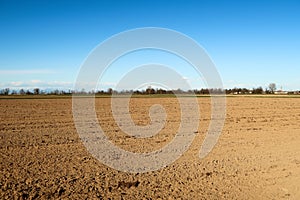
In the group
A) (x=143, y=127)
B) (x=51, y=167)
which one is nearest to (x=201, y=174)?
(x=51, y=167)

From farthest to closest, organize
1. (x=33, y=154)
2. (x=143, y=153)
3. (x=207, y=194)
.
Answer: (x=143, y=153), (x=33, y=154), (x=207, y=194)

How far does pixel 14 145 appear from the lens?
1138 centimetres

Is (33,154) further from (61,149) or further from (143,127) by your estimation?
(143,127)

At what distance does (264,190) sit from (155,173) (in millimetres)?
2685

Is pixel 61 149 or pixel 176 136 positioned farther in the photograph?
pixel 176 136

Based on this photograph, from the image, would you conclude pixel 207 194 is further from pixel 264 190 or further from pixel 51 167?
pixel 51 167

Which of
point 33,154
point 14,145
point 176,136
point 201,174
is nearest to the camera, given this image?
point 201,174

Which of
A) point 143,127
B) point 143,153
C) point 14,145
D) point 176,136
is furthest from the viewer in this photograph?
point 143,127

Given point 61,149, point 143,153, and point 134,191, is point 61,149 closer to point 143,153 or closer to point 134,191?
point 143,153

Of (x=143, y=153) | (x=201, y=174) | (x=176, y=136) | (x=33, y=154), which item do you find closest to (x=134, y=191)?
(x=201, y=174)

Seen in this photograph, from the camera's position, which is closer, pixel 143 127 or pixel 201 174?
pixel 201 174

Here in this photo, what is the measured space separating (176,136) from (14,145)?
6728 mm

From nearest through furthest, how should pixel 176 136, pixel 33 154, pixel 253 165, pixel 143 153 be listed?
pixel 253 165 → pixel 33 154 → pixel 143 153 → pixel 176 136

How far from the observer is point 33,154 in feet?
32.3
